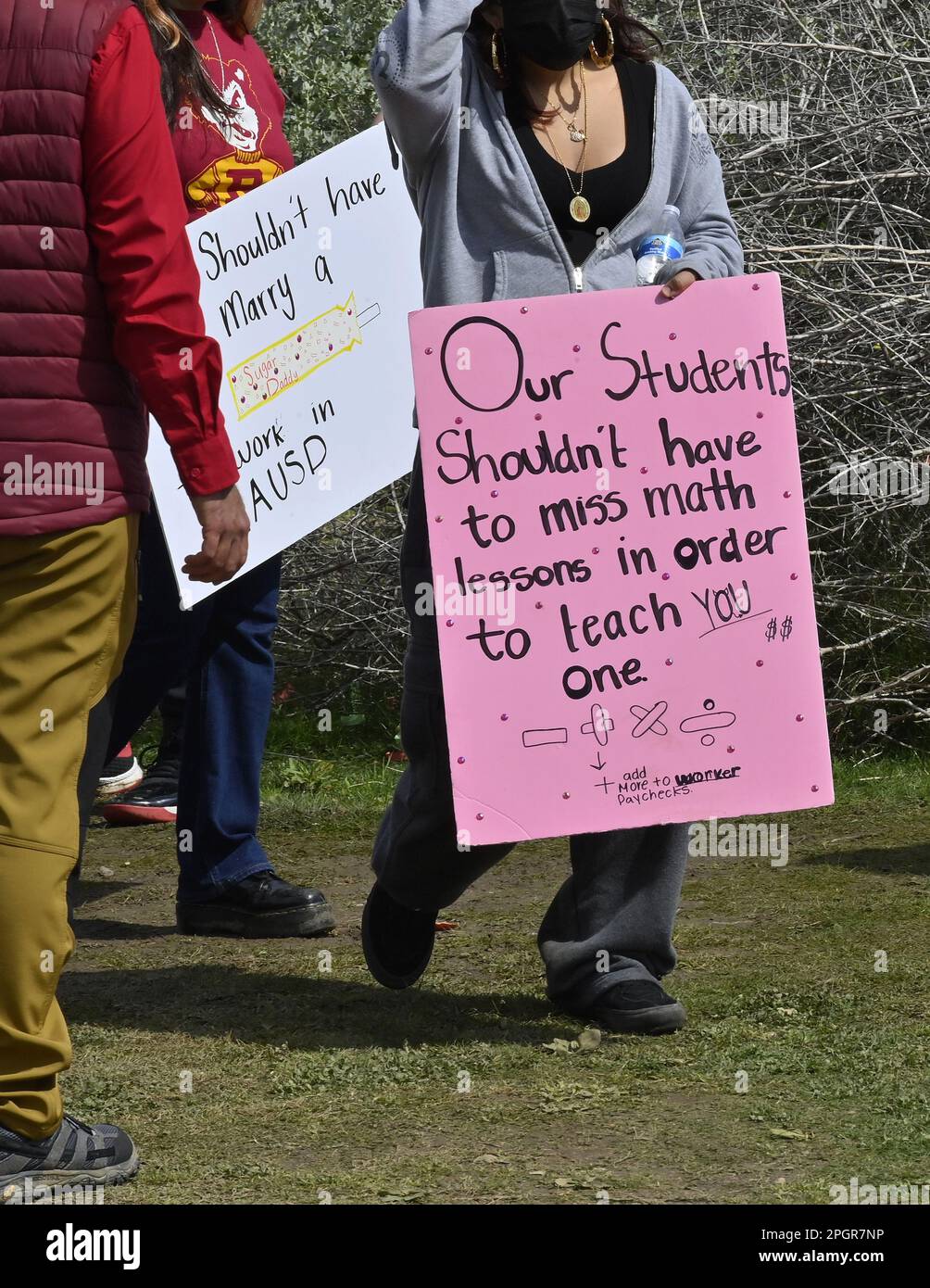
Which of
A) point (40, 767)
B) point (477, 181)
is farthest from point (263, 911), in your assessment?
point (477, 181)

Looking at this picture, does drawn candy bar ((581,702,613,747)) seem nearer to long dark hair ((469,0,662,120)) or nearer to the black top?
the black top

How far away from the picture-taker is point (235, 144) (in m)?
4.46

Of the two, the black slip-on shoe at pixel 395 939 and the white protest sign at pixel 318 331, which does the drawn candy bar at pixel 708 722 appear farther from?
the white protest sign at pixel 318 331

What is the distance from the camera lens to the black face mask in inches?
134

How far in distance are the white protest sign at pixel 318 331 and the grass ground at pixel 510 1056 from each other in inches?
43.0

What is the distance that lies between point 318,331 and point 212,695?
37.7 inches

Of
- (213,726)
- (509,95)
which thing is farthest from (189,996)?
(509,95)

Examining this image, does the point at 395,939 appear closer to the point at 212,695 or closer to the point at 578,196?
the point at 212,695

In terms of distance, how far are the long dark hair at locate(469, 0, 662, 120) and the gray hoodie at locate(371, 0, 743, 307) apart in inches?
1.1

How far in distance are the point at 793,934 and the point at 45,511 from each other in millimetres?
2238
